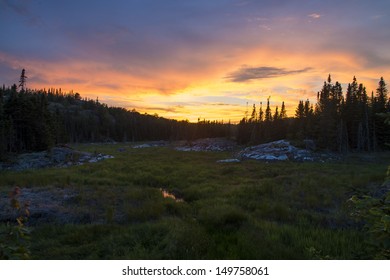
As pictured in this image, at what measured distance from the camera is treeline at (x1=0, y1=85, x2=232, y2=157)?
140ft

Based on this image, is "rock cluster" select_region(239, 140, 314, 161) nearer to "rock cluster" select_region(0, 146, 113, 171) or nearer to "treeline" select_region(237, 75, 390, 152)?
"treeline" select_region(237, 75, 390, 152)

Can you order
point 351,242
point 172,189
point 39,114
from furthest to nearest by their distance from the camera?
point 39,114 < point 172,189 < point 351,242

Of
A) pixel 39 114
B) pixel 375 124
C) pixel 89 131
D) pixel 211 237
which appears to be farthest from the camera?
pixel 89 131

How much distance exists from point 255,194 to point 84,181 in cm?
1494

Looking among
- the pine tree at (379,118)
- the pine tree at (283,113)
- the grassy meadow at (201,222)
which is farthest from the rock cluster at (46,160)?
the pine tree at (379,118)

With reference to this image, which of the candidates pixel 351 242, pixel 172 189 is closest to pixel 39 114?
pixel 172 189

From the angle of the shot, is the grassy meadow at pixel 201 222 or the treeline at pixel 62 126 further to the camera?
the treeline at pixel 62 126

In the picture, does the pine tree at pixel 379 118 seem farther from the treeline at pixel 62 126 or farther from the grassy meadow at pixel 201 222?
the treeline at pixel 62 126

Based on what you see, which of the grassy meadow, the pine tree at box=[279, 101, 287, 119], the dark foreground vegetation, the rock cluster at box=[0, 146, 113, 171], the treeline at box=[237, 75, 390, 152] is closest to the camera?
the dark foreground vegetation

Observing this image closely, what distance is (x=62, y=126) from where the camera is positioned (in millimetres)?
67375

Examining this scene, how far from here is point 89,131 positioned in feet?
385

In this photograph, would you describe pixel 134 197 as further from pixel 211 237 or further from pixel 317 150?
pixel 317 150

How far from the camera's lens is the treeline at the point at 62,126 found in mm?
42594

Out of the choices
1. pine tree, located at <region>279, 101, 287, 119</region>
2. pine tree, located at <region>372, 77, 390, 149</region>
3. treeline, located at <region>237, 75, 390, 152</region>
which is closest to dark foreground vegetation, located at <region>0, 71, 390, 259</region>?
treeline, located at <region>237, 75, 390, 152</region>
